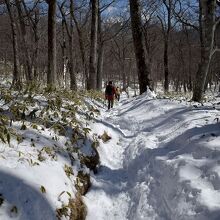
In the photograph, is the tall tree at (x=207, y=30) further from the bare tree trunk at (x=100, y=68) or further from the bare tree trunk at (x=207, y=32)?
the bare tree trunk at (x=100, y=68)

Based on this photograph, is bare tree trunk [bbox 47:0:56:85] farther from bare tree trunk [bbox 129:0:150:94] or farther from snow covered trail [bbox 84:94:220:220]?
snow covered trail [bbox 84:94:220:220]

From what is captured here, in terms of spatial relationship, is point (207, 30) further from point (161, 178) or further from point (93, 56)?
point (93, 56)

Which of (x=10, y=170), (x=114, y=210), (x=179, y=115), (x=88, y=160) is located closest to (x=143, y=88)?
(x=179, y=115)

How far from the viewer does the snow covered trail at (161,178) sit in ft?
15.7

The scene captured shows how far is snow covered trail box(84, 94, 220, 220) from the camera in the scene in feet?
15.7

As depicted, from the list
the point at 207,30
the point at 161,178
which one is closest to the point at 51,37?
the point at 207,30

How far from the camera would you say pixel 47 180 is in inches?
193

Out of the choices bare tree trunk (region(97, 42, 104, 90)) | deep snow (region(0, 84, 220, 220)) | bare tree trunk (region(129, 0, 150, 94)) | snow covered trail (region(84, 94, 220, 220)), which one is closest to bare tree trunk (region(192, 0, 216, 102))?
bare tree trunk (region(129, 0, 150, 94))

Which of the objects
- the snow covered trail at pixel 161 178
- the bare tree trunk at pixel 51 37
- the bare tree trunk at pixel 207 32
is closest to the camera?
the snow covered trail at pixel 161 178

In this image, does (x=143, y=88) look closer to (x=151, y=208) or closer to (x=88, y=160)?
(x=88, y=160)

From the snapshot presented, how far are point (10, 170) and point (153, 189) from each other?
2.55m

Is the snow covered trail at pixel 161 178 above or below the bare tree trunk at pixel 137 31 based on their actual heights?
below

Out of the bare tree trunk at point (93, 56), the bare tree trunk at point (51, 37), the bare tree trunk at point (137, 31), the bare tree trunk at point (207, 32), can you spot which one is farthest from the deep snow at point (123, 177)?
the bare tree trunk at point (93, 56)

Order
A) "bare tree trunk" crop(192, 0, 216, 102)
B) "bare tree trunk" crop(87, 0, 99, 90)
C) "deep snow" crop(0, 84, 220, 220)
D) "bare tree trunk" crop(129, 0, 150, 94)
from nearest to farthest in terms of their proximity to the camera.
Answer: "deep snow" crop(0, 84, 220, 220) < "bare tree trunk" crop(192, 0, 216, 102) < "bare tree trunk" crop(129, 0, 150, 94) < "bare tree trunk" crop(87, 0, 99, 90)
